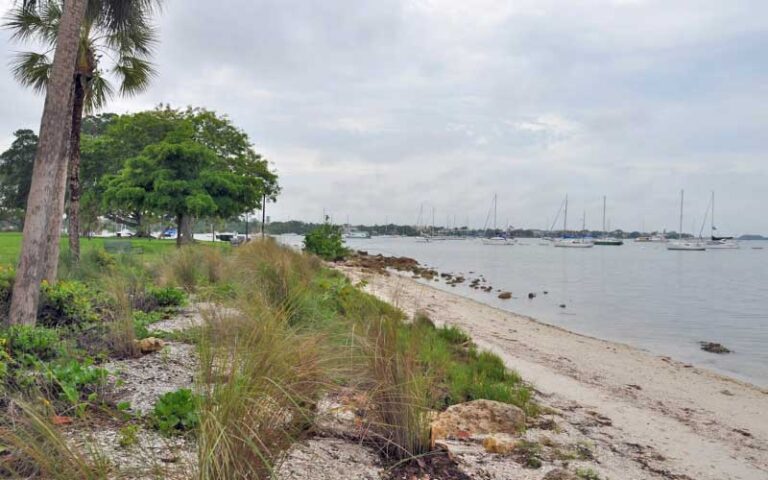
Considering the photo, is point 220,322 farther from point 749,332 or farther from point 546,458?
point 749,332

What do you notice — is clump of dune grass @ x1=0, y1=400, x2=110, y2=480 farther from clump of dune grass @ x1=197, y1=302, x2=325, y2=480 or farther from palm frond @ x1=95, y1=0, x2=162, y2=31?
palm frond @ x1=95, y1=0, x2=162, y2=31

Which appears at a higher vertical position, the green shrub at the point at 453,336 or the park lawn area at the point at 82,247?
the park lawn area at the point at 82,247

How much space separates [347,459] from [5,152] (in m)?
63.1

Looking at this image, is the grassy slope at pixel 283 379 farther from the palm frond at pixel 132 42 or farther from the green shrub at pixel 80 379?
the palm frond at pixel 132 42

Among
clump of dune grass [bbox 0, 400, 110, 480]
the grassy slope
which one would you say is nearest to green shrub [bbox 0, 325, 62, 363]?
the grassy slope

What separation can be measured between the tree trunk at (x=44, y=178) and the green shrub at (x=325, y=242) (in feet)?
86.9

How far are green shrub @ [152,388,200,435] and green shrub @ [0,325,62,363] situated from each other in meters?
2.03

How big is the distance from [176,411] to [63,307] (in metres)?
4.57

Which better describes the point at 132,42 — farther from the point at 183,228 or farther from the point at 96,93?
the point at 183,228

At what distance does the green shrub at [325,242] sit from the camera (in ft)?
112

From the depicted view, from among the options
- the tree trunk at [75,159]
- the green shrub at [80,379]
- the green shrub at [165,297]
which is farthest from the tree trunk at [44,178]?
the tree trunk at [75,159]

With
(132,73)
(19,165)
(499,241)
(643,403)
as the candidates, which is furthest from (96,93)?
(499,241)

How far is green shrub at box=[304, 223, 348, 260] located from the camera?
112 ft

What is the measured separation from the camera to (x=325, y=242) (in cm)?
3469
